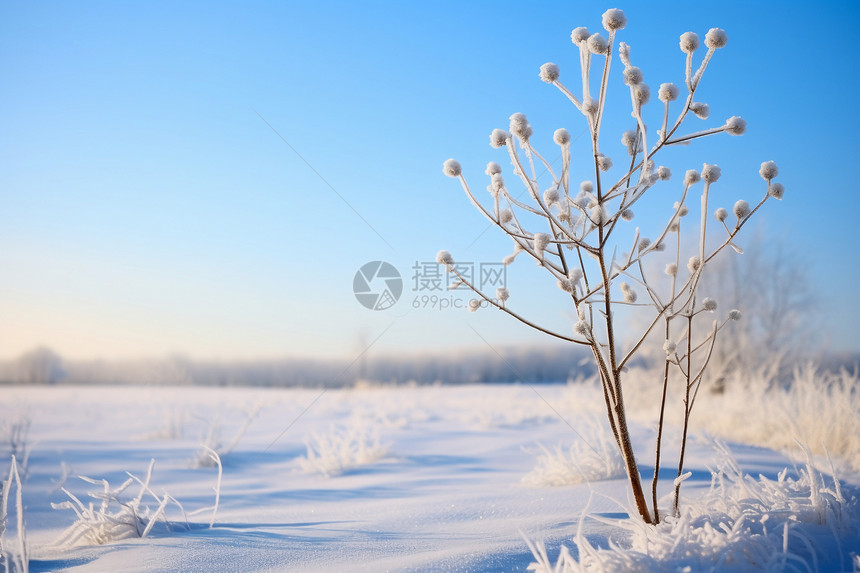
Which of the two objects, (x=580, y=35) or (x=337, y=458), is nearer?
(x=580, y=35)

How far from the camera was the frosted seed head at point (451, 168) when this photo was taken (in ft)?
5.36

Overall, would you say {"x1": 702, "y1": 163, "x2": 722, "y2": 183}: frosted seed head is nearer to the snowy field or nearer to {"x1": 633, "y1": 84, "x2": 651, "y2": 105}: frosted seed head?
{"x1": 633, "y1": 84, "x2": 651, "y2": 105}: frosted seed head

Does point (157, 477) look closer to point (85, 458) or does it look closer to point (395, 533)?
point (85, 458)

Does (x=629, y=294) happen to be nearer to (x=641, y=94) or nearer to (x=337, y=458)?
(x=641, y=94)

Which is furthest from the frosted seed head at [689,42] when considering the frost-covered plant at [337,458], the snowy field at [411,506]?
the frost-covered plant at [337,458]

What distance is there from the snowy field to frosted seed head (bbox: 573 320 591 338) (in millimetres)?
499

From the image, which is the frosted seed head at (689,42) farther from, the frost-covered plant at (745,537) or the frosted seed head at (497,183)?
the frost-covered plant at (745,537)

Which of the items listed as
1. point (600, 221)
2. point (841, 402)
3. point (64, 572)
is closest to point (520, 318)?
point (600, 221)

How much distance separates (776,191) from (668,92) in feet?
1.63

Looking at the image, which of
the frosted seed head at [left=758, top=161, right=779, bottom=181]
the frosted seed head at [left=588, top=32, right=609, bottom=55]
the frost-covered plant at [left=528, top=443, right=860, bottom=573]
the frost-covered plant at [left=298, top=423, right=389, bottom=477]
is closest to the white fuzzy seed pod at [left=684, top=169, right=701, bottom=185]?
the frosted seed head at [left=758, top=161, right=779, bottom=181]

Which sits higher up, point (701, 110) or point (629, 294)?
point (701, 110)

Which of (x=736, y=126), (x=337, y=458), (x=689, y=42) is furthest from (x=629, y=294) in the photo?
(x=337, y=458)

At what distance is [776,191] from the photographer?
1.68 m

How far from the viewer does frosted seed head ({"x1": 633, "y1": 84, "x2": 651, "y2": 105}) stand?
1.50m
